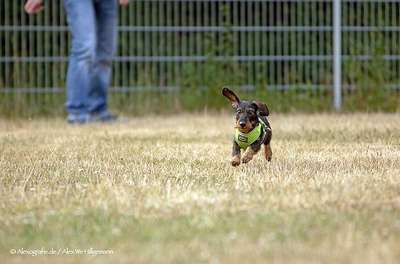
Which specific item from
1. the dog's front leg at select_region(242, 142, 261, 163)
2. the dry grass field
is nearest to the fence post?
the dry grass field

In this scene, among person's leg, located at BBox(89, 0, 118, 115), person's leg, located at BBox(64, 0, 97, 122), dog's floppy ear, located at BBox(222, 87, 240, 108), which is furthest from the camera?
person's leg, located at BBox(89, 0, 118, 115)

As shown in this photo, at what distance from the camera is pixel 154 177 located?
17.3 feet

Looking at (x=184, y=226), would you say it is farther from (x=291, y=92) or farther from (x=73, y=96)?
(x=291, y=92)

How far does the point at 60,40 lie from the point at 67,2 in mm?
1623

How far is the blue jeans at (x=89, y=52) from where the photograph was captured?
31.1 ft

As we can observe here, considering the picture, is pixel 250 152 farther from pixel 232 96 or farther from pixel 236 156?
pixel 232 96

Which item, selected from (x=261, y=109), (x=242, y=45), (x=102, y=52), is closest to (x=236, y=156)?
(x=261, y=109)

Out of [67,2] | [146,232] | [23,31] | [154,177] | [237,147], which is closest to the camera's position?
[146,232]

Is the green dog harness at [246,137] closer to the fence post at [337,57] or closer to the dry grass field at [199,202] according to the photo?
the dry grass field at [199,202]

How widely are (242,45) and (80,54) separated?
8.49 feet

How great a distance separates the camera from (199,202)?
14.1ft

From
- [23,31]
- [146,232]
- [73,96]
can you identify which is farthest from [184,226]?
[23,31]

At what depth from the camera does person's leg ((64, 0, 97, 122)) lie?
9469 mm

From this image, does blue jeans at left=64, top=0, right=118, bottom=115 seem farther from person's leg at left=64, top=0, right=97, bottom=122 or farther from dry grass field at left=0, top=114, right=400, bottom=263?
dry grass field at left=0, top=114, right=400, bottom=263
